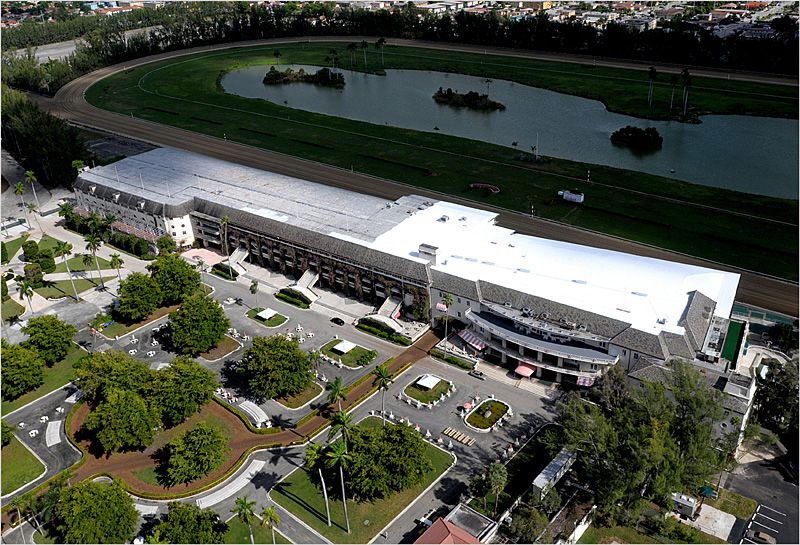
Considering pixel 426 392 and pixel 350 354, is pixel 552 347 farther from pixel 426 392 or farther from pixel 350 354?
pixel 350 354

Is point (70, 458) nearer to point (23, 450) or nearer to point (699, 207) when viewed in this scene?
point (23, 450)

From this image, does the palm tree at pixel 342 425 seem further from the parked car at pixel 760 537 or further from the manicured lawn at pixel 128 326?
the manicured lawn at pixel 128 326

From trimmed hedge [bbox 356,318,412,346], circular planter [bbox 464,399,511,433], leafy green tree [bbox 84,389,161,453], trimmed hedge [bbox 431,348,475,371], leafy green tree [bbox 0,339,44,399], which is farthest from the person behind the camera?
trimmed hedge [bbox 356,318,412,346]

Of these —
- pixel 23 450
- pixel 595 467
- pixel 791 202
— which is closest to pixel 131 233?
pixel 23 450

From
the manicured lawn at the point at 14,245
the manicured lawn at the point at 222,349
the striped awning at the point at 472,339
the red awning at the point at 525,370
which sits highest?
the manicured lawn at the point at 14,245

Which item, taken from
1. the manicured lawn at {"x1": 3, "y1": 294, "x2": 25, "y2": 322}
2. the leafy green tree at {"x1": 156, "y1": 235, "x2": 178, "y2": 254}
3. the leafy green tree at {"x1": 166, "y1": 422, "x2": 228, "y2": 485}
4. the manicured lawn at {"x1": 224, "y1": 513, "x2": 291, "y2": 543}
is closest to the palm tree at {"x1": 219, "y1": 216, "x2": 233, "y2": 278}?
the leafy green tree at {"x1": 156, "y1": 235, "x2": 178, "y2": 254}

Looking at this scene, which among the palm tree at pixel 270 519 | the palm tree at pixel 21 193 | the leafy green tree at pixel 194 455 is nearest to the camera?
the palm tree at pixel 270 519

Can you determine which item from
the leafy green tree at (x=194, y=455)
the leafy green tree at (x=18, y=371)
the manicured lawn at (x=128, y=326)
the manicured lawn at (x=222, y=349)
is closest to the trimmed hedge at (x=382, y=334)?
the manicured lawn at (x=222, y=349)

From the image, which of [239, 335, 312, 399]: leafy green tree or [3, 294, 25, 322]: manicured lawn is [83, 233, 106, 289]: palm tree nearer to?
[3, 294, 25, 322]: manicured lawn
